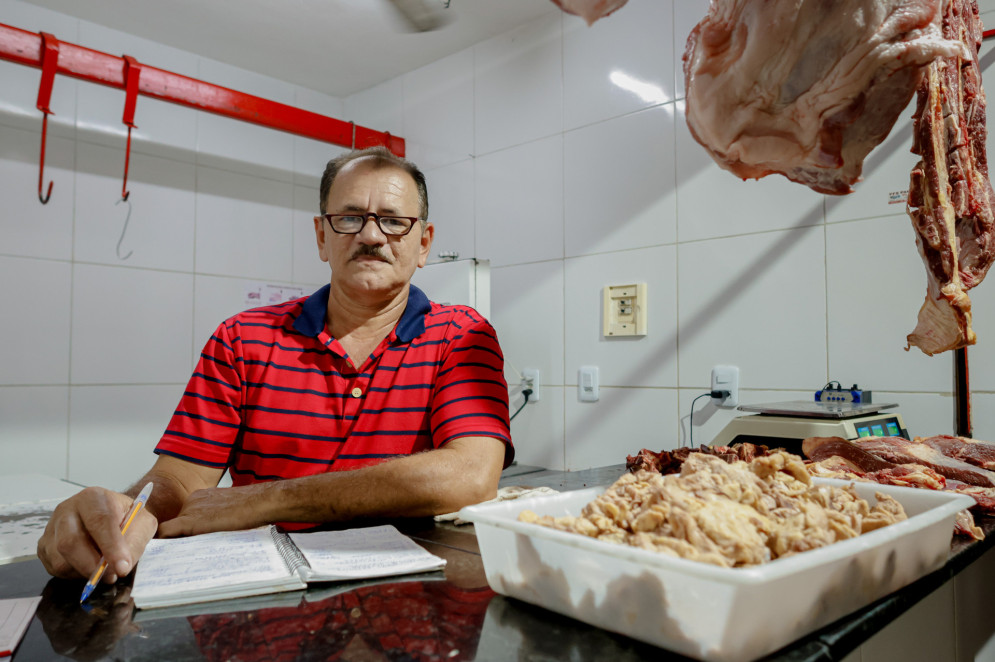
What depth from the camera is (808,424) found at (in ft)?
4.80

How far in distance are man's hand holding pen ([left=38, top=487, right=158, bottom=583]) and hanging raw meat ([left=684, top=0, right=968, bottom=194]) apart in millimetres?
909

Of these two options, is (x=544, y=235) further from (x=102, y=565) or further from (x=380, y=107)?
(x=102, y=565)

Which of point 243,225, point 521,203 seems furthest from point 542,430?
point 243,225

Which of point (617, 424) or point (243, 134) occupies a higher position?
point (243, 134)

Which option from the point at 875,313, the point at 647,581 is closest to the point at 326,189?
the point at 647,581

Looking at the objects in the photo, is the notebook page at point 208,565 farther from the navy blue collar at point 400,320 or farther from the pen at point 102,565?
the navy blue collar at point 400,320

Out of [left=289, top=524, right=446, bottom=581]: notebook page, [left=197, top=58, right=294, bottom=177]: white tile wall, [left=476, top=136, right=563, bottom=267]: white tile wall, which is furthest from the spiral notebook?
[left=197, top=58, right=294, bottom=177]: white tile wall

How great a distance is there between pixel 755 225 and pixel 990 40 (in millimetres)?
707

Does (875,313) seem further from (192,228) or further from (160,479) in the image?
(192,228)

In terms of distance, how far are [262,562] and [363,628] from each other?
9.1 inches

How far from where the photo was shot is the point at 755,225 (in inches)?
80.1

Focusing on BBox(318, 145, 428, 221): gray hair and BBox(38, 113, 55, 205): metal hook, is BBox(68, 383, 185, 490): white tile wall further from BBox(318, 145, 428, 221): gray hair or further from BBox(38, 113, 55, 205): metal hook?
BBox(318, 145, 428, 221): gray hair

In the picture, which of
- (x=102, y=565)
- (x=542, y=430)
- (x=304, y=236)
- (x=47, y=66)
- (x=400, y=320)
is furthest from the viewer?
(x=304, y=236)

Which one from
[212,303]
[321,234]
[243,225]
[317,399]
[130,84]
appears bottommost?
[317,399]
